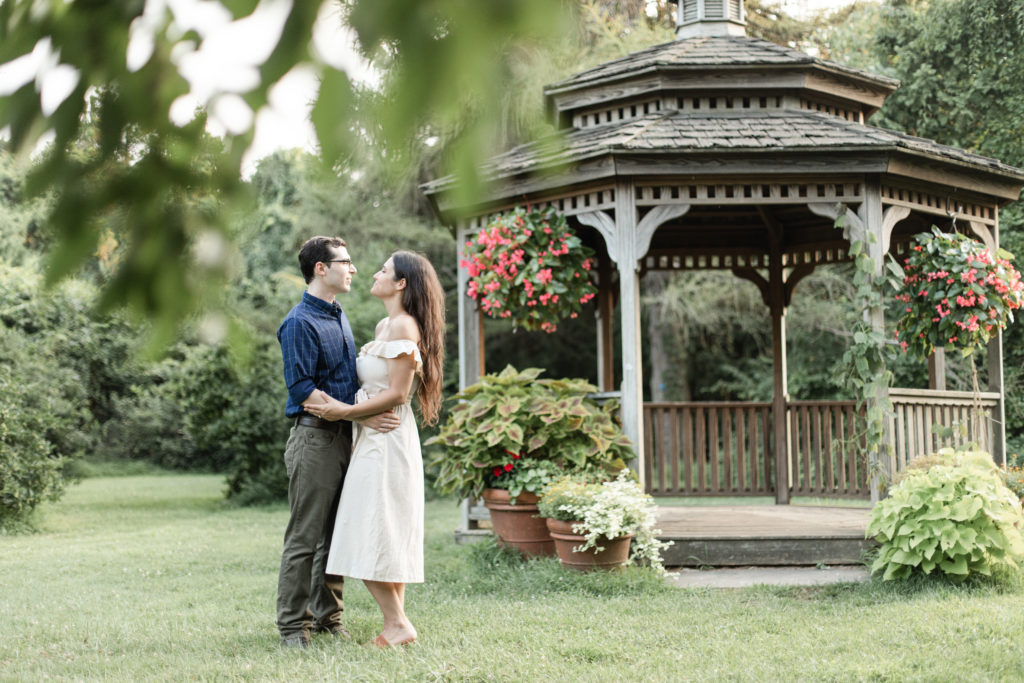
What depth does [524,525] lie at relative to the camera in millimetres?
6734

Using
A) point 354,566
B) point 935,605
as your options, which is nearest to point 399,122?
point 354,566

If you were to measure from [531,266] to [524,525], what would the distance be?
6.38 feet

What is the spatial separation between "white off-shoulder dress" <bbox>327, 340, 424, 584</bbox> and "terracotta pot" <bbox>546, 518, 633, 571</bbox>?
1821mm

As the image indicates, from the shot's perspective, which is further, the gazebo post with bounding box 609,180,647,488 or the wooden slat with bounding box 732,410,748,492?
the wooden slat with bounding box 732,410,748,492

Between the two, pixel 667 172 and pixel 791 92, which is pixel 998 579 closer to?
pixel 667 172

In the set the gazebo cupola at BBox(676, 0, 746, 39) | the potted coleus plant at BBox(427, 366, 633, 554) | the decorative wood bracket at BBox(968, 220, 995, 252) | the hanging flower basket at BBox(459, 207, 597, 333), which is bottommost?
the potted coleus plant at BBox(427, 366, 633, 554)

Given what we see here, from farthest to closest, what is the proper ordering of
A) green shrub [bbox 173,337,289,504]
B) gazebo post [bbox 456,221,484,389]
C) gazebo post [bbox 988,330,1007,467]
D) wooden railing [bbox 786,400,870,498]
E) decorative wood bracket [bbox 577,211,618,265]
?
green shrub [bbox 173,337,289,504] → wooden railing [bbox 786,400,870,498] → gazebo post [bbox 456,221,484,389] → gazebo post [bbox 988,330,1007,467] → decorative wood bracket [bbox 577,211,618,265]

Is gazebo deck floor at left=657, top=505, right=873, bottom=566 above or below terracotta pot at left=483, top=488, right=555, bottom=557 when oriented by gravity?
below

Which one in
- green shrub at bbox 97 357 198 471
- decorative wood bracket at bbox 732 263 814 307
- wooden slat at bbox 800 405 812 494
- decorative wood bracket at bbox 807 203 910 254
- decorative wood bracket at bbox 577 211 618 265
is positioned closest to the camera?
decorative wood bracket at bbox 807 203 910 254

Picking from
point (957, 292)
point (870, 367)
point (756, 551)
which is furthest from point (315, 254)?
point (957, 292)

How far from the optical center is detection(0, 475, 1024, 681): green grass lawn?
4.11 metres

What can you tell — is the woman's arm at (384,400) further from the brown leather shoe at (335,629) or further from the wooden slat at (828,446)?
the wooden slat at (828,446)

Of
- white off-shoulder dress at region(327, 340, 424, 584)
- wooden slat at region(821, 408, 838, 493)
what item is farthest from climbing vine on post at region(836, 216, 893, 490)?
white off-shoulder dress at region(327, 340, 424, 584)

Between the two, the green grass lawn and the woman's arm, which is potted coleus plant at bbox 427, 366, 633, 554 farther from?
the woman's arm
